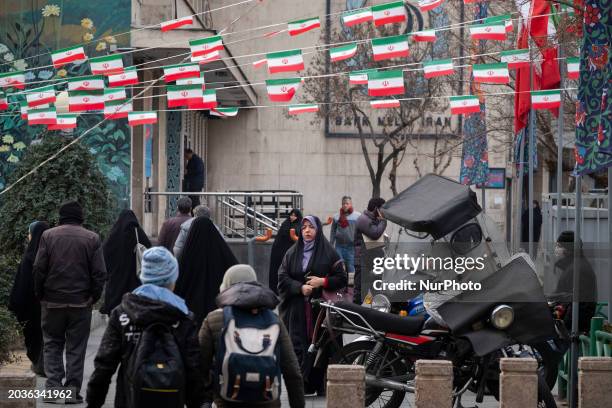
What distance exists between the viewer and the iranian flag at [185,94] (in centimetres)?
1739

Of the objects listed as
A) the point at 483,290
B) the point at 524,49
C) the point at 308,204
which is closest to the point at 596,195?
the point at 524,49

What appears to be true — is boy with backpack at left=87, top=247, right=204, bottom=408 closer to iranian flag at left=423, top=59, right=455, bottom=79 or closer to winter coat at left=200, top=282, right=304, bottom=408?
winter coat at left=200, top=282, right=304, bottom=408

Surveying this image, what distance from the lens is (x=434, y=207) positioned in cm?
1173

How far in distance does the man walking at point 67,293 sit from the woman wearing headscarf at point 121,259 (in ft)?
4.84

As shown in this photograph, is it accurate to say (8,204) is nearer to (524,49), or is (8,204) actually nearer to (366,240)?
(366,240)

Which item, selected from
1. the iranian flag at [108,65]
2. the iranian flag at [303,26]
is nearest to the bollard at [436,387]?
the iranian flag at [303,26]

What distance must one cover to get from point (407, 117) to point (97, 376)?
30.4m

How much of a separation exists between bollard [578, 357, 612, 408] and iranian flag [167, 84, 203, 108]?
917cm

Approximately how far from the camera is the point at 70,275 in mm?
11492

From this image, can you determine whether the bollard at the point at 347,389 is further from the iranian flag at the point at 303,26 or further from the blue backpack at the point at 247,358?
the iranian flag at the point at 303,26

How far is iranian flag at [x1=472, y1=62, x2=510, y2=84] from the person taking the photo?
18.0 meters

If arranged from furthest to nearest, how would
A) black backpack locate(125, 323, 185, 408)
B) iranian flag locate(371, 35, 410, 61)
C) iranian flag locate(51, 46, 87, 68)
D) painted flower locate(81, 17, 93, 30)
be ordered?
painted flower locate(81, 17, 93, 30)
iranian flag locate(371, 35, 410, 61)
iranian flag locate(51, 46, 87, 68)
black backpack locate(125, 323, 185, 408)

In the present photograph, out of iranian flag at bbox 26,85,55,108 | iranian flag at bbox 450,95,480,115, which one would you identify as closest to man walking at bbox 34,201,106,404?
iranian flag at bbox 26,85,55,108

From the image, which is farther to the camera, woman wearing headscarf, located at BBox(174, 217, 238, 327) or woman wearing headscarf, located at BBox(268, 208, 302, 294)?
woman wearing headscarf, located at BBox(268, 208, 302, 294)
